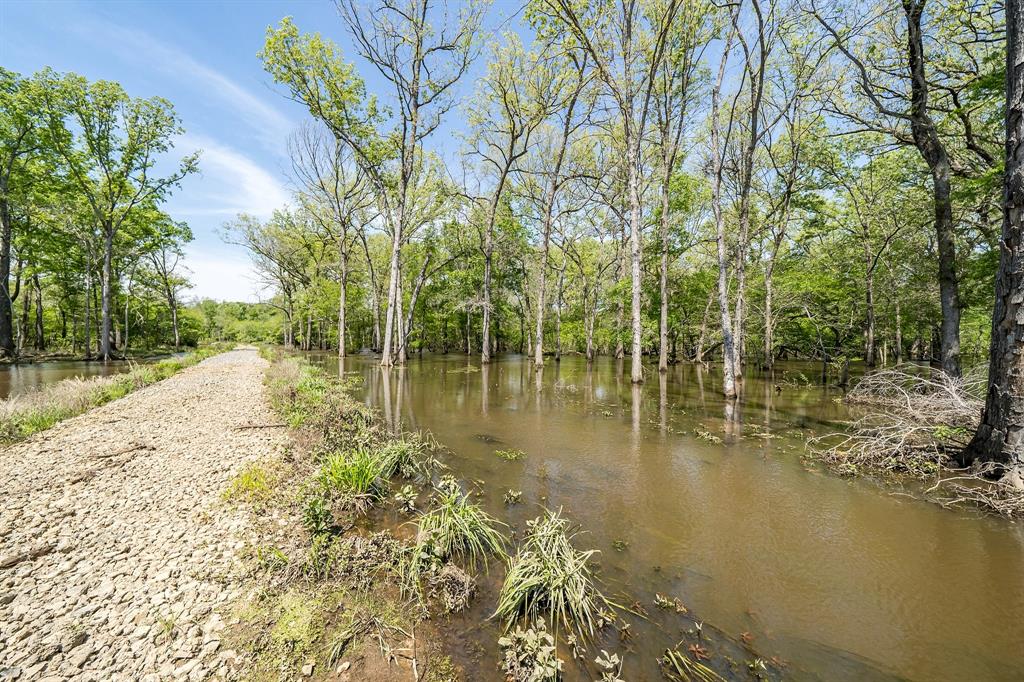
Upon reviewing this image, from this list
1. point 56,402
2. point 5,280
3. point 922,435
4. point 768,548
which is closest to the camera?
point 768,548

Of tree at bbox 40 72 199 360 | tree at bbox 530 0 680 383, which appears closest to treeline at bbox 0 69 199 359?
tree at bbox 40 72 199 360

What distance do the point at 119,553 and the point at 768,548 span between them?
6.81m

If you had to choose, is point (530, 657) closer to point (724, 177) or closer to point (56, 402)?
point (56, 402)

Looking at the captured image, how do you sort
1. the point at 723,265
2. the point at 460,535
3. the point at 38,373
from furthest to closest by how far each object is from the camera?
the point at 38,373 < the point at 723,265 < the point at 460,535

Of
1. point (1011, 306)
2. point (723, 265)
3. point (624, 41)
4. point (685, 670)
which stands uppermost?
point (624, 41)

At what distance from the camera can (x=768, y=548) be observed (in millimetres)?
4230

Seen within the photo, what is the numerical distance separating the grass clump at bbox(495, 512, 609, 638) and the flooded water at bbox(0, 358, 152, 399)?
19.1 m

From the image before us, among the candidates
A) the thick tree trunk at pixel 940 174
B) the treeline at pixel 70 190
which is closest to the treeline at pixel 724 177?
the thick tree trunk at pixel 940 174

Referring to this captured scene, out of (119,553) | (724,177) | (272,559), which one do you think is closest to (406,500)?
(272,559)

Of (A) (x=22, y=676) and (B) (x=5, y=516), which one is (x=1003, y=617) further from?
(B) (x=5, y=516)

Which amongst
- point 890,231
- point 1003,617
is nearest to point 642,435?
point 1003,617

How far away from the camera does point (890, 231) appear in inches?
786

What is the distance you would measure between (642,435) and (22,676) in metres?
8.98

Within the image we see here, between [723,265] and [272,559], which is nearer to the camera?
[272,559]
